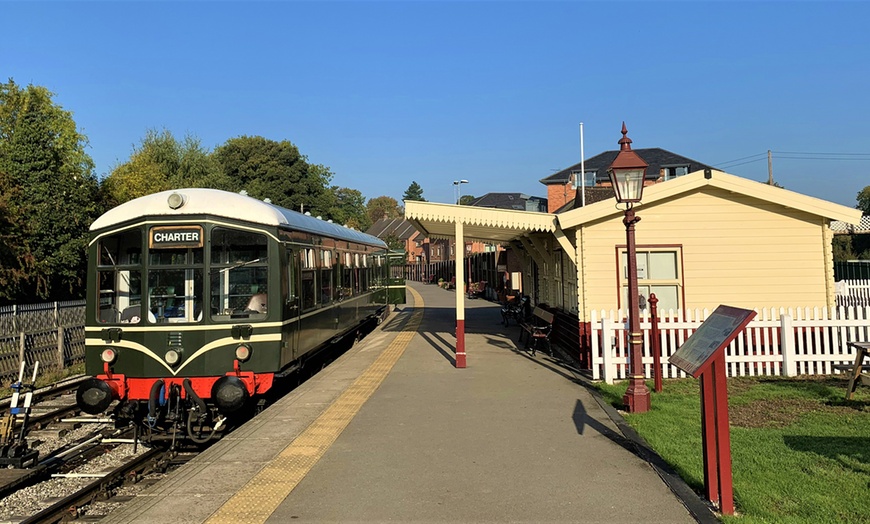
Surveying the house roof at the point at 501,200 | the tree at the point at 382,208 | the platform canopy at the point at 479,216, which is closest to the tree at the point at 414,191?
the tree at the point at 382,208

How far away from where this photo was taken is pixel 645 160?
4278 cm

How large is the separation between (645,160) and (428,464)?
1630 inches

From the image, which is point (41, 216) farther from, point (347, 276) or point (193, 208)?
point (193, 208)

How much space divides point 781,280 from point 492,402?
617 cm

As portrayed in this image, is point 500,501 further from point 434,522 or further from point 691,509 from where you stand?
point 691,509

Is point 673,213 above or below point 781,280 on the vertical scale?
above

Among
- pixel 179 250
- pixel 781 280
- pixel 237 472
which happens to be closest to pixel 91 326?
pixel 179 250

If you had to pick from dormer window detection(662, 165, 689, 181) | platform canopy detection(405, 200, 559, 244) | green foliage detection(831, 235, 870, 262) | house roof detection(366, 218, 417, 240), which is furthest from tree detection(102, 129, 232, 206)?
green foliage detection(831, 235, 870, 262)

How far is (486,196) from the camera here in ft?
205

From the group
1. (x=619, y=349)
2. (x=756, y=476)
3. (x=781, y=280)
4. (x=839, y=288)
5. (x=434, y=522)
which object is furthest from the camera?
(x=839, y=288)

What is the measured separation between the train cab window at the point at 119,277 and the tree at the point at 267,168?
42005 mm

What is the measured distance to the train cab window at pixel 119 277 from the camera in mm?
7352

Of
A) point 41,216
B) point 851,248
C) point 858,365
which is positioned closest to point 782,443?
point 858,365

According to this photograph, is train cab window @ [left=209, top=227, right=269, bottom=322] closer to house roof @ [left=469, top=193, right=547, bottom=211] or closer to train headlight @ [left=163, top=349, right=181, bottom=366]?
train headlight @ [left=163, top=349, right=181, bottom=366]
